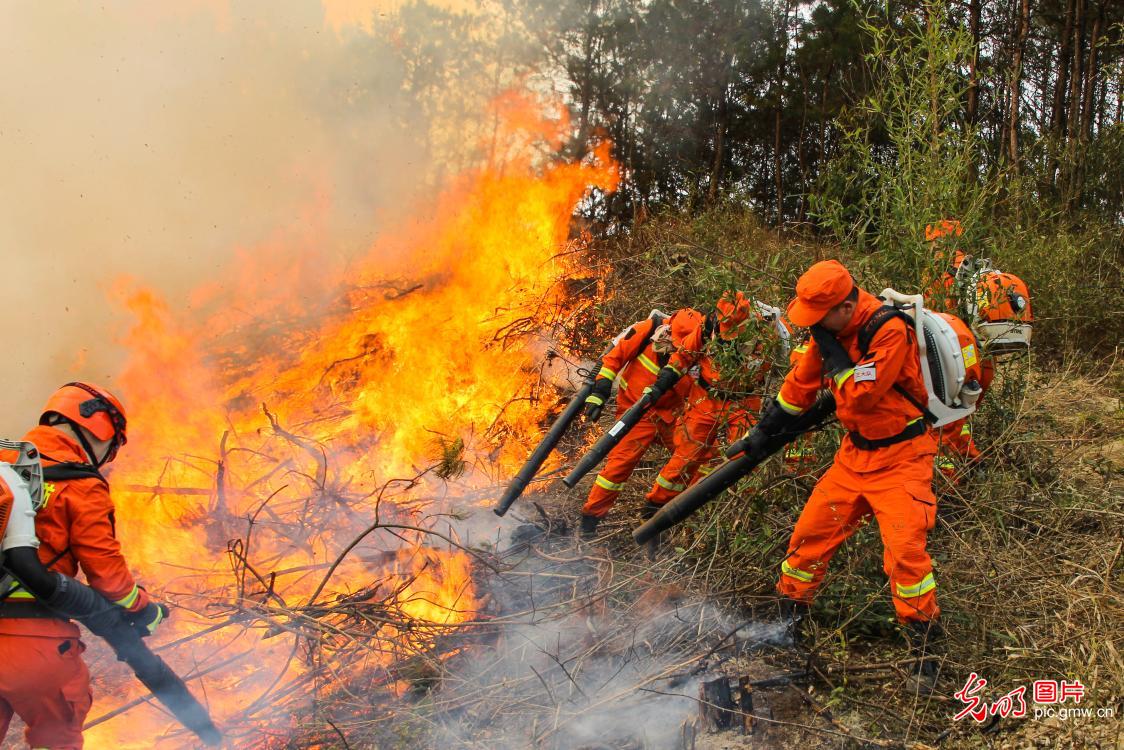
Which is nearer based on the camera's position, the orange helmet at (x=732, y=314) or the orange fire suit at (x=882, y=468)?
the orange fire suit at (x=882, y=468)

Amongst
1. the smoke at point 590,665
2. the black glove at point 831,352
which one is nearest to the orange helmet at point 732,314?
the black glove at point 831,352

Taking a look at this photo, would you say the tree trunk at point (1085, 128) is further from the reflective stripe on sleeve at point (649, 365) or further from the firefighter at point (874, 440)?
the firefighter at point (874, 440)

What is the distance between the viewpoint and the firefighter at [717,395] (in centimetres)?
499

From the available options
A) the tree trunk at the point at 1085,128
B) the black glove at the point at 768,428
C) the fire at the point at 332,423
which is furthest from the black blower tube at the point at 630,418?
the tree trunk at the point at 1085,128

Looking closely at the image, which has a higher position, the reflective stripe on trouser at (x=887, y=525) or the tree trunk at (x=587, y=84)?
the tree trunk at (x=587, y=84)

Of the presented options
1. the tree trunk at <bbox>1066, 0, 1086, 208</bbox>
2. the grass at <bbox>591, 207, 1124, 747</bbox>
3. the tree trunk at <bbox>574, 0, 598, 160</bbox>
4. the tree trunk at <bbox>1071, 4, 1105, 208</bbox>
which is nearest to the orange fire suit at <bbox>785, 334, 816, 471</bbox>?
the grass at <bbox>591, 207, 1124, 747</bbox>

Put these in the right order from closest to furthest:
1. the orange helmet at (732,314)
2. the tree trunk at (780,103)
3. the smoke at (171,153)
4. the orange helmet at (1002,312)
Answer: the orange helmet at (1002,312)
the orange helmet at (732,314)
the smoke at (171,153)
the tree trunk at (780,103)

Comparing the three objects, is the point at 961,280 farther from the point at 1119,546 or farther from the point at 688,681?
the point at 688,681

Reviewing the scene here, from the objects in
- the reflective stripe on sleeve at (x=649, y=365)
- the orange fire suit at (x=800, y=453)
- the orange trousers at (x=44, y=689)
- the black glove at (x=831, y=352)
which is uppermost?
the black glove at (x=831, y=352)

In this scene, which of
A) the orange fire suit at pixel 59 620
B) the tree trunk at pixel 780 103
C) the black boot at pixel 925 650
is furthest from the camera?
the tree trunk at pixel 780 103

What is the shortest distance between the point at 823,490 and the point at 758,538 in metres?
0.92

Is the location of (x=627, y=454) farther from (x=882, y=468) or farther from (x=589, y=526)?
(x=882, y=468)

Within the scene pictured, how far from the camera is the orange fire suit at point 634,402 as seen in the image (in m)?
6.02

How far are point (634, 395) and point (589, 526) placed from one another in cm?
119
